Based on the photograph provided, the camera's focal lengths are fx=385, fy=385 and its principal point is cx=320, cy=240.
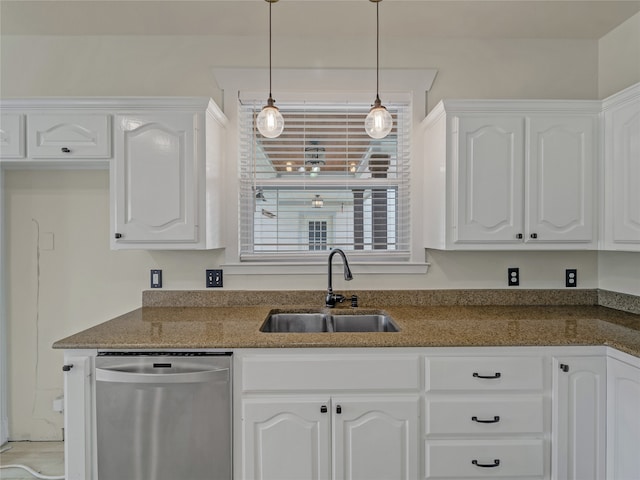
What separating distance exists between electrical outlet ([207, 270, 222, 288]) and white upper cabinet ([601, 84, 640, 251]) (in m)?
2.17

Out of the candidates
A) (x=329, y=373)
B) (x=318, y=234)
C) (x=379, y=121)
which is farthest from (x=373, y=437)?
(x=379, y=121)

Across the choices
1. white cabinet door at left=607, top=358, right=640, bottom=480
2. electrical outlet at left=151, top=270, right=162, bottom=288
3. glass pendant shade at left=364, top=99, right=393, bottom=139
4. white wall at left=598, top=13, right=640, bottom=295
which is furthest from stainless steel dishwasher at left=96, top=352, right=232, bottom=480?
white wall at left=598, top=13, right=640, bottom=295

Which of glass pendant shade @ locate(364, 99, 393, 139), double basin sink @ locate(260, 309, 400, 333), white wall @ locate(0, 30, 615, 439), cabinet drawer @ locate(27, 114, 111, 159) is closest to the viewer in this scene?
glass pendant shade @ locate(364, 99, 393, 139)

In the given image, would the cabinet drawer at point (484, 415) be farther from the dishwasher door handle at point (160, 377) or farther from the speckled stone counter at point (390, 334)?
the dishwasher door handle at point (160, 377)

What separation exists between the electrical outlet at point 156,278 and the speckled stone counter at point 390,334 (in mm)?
95

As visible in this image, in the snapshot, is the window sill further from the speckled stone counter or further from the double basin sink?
the double basin sink

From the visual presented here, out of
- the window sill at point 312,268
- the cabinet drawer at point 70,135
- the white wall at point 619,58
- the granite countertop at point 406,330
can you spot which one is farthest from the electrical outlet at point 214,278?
the white wall at point 619,58

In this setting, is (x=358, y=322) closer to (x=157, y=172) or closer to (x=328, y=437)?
(x=328, y=437)

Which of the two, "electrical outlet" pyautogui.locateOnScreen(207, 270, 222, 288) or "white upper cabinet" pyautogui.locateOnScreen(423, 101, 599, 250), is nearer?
"white upper cabinet" pyautogui.locateOnScreen(423, 101, 599, 250)

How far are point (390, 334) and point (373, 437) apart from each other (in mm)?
433

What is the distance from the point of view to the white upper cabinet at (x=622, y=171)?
1.89m

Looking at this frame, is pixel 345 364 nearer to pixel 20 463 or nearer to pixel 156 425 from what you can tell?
pixel 156 425

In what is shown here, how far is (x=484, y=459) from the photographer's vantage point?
1.65 metres

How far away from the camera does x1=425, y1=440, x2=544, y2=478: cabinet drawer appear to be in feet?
5.41
